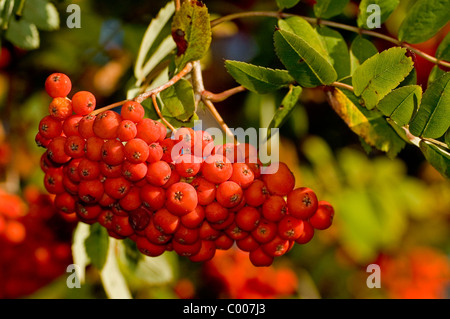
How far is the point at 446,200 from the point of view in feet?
8.96

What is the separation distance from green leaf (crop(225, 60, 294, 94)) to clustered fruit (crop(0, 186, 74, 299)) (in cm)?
99

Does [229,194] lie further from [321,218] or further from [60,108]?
[60,108]

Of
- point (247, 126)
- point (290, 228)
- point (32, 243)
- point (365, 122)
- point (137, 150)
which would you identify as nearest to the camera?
point (137, 150)

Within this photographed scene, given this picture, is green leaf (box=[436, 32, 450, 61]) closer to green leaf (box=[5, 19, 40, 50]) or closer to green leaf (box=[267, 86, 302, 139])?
green leaf (box=[267, 86, 302, 139])

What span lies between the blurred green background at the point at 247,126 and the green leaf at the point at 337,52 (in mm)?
503

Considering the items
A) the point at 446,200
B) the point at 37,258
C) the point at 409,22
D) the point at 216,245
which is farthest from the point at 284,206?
the point at 446,200

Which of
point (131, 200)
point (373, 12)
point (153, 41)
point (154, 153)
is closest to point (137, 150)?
point (154, 153)

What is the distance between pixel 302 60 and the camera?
1137mm

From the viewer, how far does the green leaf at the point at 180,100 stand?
3.92ft

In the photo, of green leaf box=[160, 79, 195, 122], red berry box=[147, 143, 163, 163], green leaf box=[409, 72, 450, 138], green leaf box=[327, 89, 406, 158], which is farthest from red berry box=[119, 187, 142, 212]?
green leaf box=[409, 72, 450, 138]

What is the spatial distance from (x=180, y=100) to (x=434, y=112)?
58cm

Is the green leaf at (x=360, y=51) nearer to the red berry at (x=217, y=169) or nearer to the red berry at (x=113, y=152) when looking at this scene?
the red berry at (x=217, y=169)

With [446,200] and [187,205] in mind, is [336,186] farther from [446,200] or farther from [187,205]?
[187,205]
